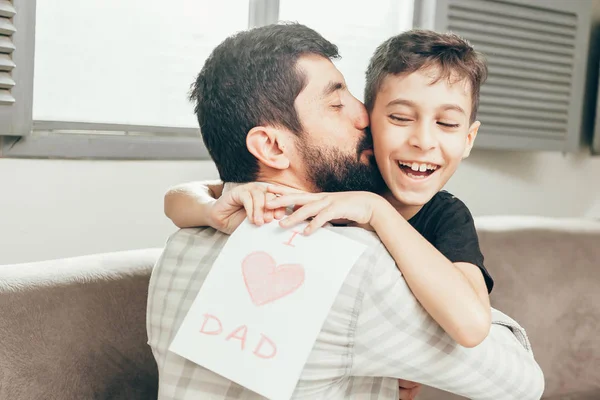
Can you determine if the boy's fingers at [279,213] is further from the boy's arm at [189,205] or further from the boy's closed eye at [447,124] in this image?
the boy's closed eye at [447,124]

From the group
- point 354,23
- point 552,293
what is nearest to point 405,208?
point 552,293

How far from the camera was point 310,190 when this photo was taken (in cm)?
113

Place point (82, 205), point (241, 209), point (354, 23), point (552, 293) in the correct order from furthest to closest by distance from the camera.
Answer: point (354, 23) → point (552, 293) → point (82, 205) → point (241, 209)

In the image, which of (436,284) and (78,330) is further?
(78,330)

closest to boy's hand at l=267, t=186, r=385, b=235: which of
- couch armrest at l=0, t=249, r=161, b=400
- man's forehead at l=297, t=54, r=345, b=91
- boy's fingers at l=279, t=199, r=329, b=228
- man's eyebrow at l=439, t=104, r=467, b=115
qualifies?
boy's fingers at l=279, t=199, r=329, b=228

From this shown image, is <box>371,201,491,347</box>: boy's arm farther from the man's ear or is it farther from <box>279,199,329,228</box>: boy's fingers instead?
the man's ear

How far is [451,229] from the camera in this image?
3.80 feet

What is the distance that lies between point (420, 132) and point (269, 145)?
0.98 feet

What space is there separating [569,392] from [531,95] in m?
1.14

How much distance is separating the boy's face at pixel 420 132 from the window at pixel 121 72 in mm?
859

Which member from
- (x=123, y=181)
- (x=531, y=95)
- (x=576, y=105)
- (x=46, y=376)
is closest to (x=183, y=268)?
(x=46, y=376)

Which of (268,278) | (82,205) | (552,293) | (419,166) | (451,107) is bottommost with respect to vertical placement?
(552,293)

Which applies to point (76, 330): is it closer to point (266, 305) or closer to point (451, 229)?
point (266, 305)

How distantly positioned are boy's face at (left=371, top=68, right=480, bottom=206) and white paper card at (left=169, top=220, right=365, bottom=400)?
1.23 ft
